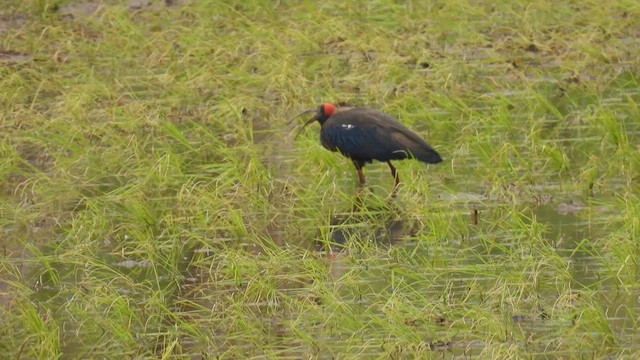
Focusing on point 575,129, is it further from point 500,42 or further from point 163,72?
point 163,72

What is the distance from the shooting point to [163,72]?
1594 cm

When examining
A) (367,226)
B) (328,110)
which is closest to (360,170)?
(328,110)

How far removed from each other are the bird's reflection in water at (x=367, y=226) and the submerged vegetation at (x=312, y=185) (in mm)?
26

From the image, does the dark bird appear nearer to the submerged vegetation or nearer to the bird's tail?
the bird's tail

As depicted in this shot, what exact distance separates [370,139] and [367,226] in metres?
1.05

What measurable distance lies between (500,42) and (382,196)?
4.71 meters

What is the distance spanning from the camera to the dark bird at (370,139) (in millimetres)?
11703

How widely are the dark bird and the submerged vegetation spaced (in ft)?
0.59

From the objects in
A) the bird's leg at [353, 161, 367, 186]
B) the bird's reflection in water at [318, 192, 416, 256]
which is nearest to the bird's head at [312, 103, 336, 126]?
the bird's leg at [353, 161, 367, 186]

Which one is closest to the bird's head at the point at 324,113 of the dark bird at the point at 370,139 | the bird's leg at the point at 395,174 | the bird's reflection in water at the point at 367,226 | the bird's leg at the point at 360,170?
the dark bird at the point at 370,139

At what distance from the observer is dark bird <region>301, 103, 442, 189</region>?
38.4ft

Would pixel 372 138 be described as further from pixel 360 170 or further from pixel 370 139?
pixel 360 170

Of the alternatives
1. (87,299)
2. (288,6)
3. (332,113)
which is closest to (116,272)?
(87,299)

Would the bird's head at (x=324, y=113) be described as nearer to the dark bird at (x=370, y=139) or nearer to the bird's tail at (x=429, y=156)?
the dark bird at (x=370, y=139)
